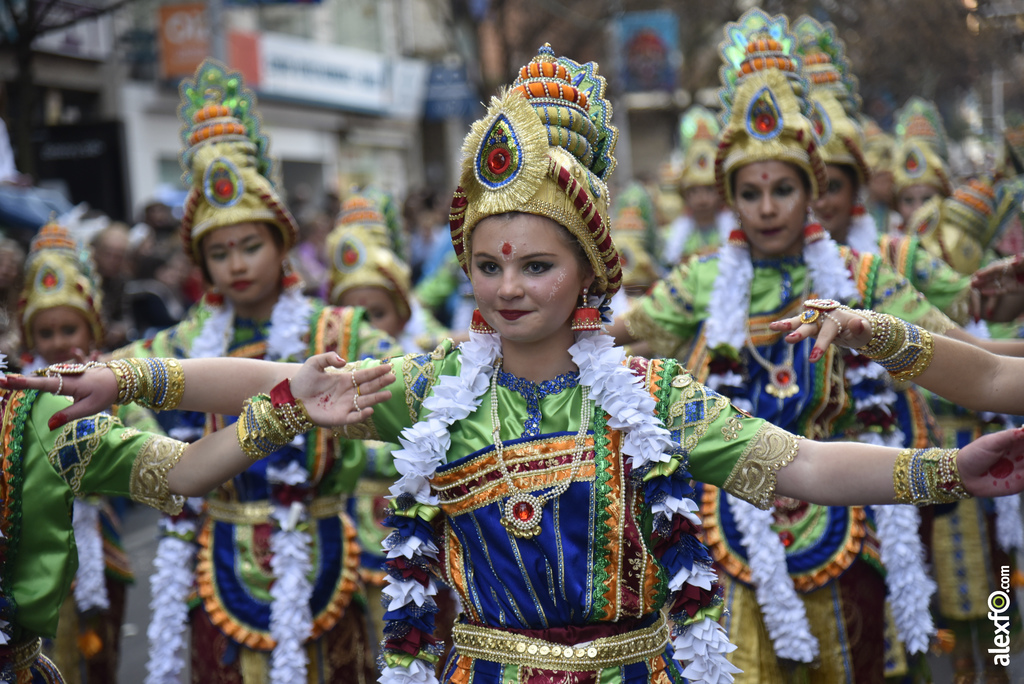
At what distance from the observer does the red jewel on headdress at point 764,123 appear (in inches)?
171

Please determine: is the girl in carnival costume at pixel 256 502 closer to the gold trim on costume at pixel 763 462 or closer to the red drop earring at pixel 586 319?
the red drop earring at pixel 586 319

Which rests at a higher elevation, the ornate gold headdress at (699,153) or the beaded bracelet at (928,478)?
the ornate gold headdress at (699,153)

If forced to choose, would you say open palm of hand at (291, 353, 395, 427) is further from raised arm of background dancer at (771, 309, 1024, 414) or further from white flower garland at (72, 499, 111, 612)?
white flower garland at (72, 499, 111, 612)

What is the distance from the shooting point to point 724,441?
276cm

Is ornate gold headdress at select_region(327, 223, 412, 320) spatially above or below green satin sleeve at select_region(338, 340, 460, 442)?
above

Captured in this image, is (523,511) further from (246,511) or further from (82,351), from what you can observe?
(82,351)

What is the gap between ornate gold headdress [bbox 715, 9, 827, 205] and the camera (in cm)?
432

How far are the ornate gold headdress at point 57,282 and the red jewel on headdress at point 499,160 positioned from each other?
3154 millimetres

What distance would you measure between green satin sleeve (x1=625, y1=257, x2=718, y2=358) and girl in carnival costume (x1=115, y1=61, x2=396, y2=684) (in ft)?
3.33

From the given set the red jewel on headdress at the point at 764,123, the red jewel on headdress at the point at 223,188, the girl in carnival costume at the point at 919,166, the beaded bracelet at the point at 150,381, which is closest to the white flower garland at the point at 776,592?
the red jewel on headdress at the point at 764,123

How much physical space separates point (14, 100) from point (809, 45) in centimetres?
1198

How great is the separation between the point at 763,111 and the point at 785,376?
1043 millimetres

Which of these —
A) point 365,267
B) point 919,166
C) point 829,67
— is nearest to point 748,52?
point 829,67

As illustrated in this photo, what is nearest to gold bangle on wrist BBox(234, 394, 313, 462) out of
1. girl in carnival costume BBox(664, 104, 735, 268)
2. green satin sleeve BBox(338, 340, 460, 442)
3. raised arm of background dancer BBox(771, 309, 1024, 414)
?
green satin sleeve BBox(338, 340, 460, 442)
